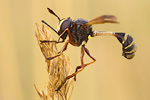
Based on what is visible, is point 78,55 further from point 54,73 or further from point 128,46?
point 54,73

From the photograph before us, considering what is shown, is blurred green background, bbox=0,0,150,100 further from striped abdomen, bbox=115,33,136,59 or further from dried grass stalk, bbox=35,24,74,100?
dried grass stalk, bbox=35,24,74,100

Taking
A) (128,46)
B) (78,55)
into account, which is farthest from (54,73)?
(78,55)

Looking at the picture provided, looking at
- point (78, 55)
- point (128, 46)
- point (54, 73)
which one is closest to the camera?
point (54, 73)

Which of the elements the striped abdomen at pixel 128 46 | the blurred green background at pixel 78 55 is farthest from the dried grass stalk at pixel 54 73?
the blurred green background at pixel 78 55

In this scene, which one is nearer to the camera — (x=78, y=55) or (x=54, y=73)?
(x=54, y=73)

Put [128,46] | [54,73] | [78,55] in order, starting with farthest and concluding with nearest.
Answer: [78,55], [128,46], [54,73]

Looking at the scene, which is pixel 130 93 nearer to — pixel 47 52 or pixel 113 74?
pixel 113 74

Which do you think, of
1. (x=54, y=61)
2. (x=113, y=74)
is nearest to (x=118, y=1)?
(x=113, y=74)

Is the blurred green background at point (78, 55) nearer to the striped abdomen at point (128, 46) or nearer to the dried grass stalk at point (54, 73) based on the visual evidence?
the striped abdomen at point (128, 46)
